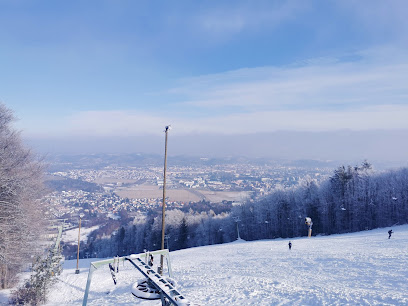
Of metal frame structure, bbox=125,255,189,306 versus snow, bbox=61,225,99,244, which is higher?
metal frame structure, bbox=125,255,189,306

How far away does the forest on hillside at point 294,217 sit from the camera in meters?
52.5

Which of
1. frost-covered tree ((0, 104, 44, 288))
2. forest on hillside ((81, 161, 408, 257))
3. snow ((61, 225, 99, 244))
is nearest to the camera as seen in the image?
frost-covered tree ((0, 104, 44, 288))

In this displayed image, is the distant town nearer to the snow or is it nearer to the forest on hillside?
the snow

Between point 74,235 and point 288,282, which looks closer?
point 288,282

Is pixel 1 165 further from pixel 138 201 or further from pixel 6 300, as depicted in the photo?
pixel 138 201

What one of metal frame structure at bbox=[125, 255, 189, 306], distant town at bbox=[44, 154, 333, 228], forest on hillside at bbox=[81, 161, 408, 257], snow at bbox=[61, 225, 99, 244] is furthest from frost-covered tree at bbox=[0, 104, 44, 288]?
snow at bbox=[61, 225, 99, 244]

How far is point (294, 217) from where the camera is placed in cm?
5753

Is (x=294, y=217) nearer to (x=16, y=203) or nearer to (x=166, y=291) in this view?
(x=16, y=203)

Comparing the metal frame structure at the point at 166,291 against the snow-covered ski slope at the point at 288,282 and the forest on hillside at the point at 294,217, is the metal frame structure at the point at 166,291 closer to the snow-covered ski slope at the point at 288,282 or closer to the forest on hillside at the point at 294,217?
the snow-covered ski slope at the point at 288,282

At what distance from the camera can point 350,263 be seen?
18.0 metres

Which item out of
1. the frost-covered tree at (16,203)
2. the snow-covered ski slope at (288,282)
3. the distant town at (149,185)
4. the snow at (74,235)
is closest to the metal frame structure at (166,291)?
the snow-covered ski slope at (288,282)

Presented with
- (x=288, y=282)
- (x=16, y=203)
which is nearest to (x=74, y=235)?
(x=16, y=203)

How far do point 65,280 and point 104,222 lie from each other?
202 feet

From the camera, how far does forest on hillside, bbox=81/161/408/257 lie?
52469 mm
